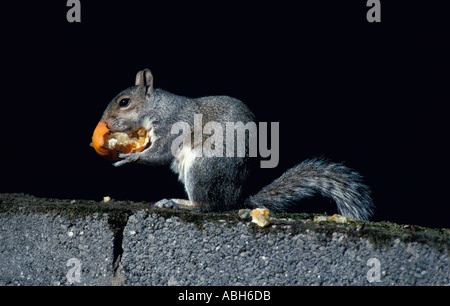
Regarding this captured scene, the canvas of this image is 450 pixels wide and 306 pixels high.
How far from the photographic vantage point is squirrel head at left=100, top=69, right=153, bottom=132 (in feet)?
12.1

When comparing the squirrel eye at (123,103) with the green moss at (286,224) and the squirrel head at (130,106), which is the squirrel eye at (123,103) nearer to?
the squirrel head at (130,106)

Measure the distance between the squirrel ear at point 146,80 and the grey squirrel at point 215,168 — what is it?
0.02m

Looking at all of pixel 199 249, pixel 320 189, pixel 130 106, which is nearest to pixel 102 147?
pixel 130 106

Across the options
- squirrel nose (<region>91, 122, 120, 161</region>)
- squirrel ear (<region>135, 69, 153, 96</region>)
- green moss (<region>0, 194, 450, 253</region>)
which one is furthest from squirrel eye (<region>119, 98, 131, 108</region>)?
green moss (<region>0, 194, 450, 253</region>)

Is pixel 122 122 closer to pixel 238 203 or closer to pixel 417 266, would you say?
pixel 238 203

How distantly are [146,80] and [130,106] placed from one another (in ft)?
0.76

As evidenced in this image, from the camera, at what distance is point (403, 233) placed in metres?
2.41

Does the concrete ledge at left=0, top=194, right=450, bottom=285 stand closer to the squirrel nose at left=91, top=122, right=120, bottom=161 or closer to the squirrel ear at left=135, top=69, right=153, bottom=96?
the squirrel nose at left=91, top=122, right=120, bottom=161

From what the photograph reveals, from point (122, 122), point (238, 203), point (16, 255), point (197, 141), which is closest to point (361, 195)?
point (238, 203)

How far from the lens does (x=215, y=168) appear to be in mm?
3213

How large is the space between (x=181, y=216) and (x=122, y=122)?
47.9 inches

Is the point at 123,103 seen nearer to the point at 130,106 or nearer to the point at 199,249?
the point at 130,106

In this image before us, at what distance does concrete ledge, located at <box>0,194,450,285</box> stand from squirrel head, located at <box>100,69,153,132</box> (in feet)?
2.83

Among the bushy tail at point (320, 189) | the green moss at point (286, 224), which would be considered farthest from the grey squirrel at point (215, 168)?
the green moss at point (286, 224)
